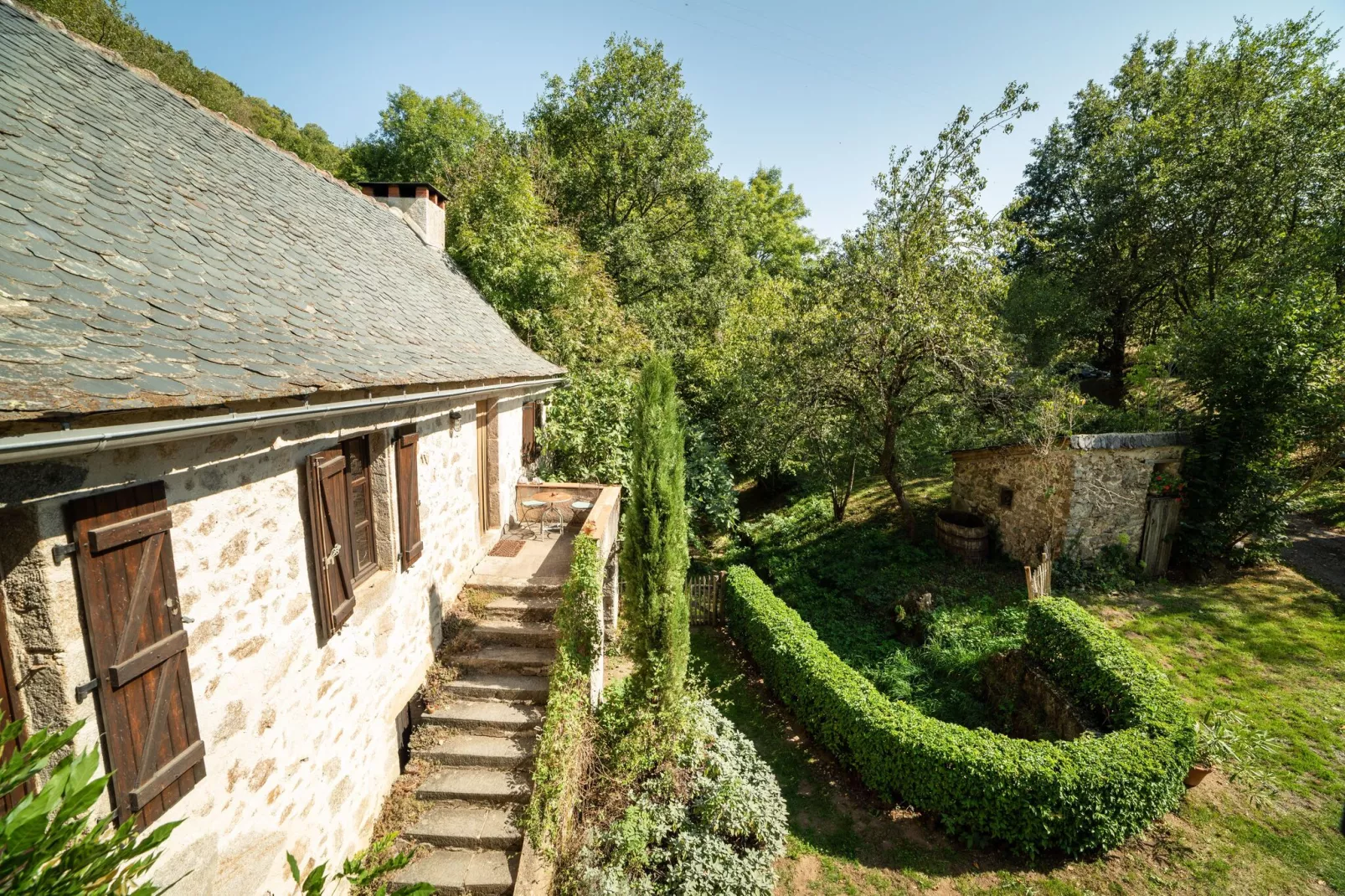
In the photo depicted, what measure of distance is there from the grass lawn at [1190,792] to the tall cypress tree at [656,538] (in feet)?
3.38

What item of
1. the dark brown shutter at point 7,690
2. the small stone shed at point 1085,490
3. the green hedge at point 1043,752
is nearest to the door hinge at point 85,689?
the dark brown shutter at point 7,690

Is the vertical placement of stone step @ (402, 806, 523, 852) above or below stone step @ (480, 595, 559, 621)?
below

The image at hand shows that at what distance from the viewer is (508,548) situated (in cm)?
877

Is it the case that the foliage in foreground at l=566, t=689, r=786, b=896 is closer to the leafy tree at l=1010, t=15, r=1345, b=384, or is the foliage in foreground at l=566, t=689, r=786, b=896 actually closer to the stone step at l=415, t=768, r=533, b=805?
the stone step at l=415, t=768, r=533, b=805

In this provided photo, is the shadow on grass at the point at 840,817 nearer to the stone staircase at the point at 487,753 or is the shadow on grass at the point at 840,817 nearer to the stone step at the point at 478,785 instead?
the stone staircase at the point at 487,753

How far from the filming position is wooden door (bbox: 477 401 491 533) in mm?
8328

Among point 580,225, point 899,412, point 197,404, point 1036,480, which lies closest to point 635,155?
point 580,225

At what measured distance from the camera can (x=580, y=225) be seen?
20.9 metres

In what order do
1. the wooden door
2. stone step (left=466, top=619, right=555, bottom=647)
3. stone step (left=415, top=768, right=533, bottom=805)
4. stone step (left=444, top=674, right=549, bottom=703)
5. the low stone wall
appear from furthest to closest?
1. the wooden door
2. the low stone wall
3. stone step (left=466, top=619, right=555, bottom=647)
4. stone step (left=444, top=674, right=549, bottom=703)
5. stone step (left=415, top=768, right=533, bottom=805)

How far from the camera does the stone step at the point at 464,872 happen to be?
483cm

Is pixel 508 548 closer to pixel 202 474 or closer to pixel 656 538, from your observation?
pixel 656 538

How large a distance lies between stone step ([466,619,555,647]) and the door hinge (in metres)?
4.30

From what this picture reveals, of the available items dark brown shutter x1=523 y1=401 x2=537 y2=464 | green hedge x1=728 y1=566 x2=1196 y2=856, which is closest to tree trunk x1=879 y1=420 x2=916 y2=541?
green hedge x1=728 y1=566 x2=1196 y2=856

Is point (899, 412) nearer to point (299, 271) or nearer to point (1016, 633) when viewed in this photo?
point (1016, 633)
